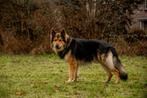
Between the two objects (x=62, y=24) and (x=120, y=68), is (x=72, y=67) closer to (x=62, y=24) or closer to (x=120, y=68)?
(x=120, y=68)

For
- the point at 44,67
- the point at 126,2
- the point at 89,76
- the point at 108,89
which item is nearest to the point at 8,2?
the point at 126,2

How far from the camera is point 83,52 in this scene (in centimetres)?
1164

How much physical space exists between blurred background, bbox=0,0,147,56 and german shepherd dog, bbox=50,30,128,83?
9.24 metres

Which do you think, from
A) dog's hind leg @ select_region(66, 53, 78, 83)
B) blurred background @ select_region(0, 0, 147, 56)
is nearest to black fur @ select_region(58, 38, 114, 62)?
dog's hind leg @ select_region(66, 53, 78, 83)

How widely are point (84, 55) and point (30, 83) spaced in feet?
5.19

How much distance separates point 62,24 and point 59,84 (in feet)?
37.4

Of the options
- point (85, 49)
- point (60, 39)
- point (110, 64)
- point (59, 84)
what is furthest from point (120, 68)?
point (60, 39)

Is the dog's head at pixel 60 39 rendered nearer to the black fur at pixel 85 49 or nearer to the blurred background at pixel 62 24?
the black fur at pixel 85 49

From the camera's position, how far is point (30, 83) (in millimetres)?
11000

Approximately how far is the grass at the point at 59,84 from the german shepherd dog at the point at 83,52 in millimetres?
289

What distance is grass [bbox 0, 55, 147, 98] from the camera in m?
9.27

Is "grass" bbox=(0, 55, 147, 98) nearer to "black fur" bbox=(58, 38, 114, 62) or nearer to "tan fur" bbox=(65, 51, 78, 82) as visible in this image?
"tan fur" bbox=(65, 51, 78, 82)

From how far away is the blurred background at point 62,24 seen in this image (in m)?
21.4

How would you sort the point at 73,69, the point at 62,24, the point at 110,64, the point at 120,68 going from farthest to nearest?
the point at 62,24 < the point at 73,69 < the point at 110,64 < the point at 120,68
